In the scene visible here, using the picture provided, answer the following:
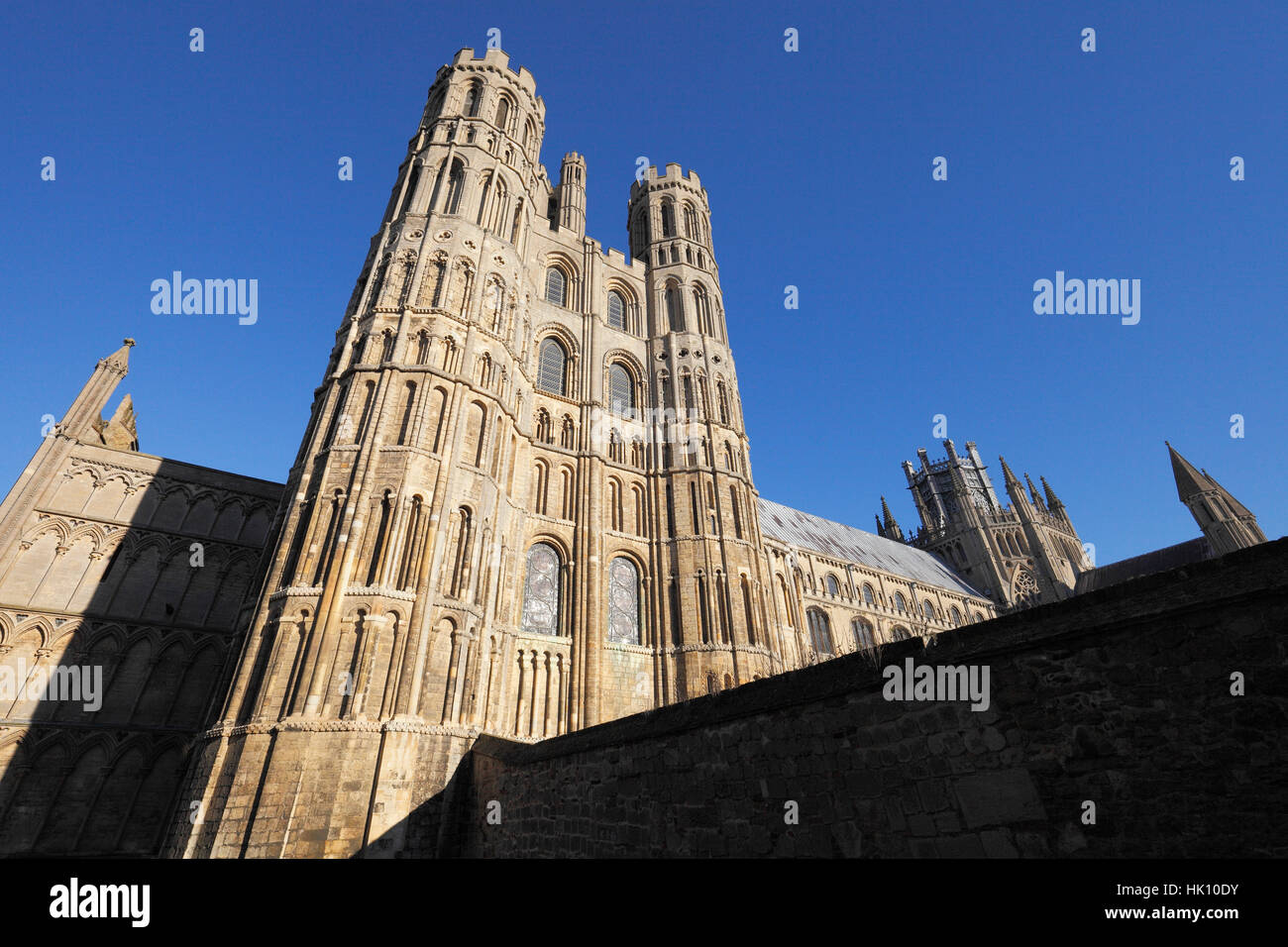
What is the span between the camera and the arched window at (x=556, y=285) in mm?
28688

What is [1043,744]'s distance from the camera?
4.46 m

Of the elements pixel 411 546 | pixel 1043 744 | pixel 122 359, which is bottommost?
pixel 1043 744

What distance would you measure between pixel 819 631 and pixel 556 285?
2899 centimetres

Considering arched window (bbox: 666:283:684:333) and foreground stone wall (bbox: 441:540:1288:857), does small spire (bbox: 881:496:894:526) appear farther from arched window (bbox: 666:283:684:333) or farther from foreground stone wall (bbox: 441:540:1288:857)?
foreground stone wall (bbox: 441:540:1288:857)

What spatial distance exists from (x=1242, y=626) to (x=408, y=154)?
102 ft

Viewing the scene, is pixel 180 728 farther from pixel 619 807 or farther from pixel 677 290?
pixel 677 290

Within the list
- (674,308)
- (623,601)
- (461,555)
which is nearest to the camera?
(461,555)

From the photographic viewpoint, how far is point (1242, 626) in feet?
12.8

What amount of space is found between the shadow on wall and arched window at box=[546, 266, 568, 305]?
1668 cm

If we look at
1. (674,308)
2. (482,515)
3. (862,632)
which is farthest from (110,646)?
(862,632)

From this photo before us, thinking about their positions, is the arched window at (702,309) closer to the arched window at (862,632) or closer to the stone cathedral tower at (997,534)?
the arched window at (862,632)

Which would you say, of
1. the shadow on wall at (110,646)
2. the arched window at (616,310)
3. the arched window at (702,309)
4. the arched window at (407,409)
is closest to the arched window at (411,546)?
the arched window at (407,409)

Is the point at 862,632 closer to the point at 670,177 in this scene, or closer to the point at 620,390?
the point at 620,390

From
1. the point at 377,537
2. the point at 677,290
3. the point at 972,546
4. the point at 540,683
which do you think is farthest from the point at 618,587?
the point at 972,546
